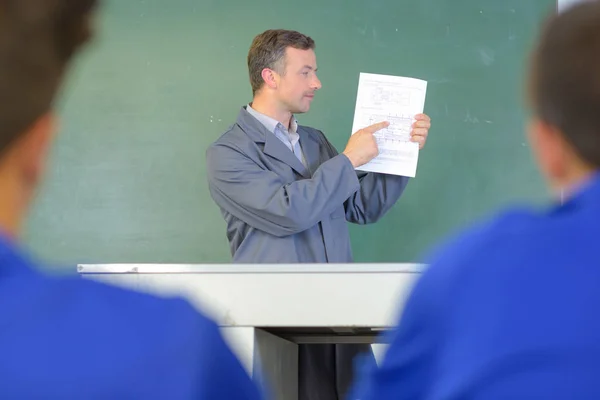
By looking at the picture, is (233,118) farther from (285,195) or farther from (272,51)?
(285,195)

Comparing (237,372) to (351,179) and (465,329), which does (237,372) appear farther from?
(351,179)

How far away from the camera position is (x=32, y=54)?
21.0 inches

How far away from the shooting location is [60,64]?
558 mm

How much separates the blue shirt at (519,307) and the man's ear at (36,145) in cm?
30

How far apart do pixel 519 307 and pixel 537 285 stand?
0.06 feet

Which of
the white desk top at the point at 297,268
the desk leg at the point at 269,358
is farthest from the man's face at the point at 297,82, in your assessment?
the white desk top at the point at 297,268

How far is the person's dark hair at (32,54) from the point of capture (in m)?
0.53

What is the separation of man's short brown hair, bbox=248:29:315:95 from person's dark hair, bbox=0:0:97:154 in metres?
2.05

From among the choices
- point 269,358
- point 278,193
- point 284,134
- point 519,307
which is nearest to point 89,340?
point 519,307

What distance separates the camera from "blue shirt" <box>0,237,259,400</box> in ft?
1.61

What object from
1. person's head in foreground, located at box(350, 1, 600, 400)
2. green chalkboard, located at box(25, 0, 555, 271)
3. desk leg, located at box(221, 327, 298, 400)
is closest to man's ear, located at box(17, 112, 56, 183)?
person's head in foreground, located at box(350, 1, 600, 400)

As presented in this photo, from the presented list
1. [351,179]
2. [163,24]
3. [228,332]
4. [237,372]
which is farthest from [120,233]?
[237,372]

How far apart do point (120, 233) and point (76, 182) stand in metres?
0.28

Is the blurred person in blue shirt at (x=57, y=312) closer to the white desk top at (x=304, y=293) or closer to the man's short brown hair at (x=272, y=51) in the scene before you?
the white desk top at (x=304, y=293)
